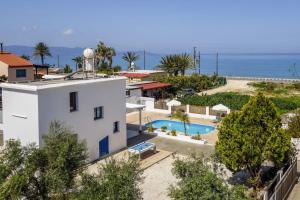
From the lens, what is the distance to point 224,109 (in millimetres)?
35062

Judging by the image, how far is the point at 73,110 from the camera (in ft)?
72.4

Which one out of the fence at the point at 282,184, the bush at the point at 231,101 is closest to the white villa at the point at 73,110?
the fence at the point at 282,184

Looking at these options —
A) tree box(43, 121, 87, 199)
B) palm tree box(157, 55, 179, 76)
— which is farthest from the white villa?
palm tree box(157, 55, 179, 76)

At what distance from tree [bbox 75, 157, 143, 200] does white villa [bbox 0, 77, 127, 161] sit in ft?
32.1

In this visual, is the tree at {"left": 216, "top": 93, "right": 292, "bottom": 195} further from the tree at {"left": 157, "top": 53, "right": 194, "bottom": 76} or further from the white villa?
the tree at {"left": 157, "top": 53, "right": 194, "bottom": 76}

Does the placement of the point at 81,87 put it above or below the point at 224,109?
above

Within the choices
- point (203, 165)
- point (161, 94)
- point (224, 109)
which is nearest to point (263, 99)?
point (203, 165)

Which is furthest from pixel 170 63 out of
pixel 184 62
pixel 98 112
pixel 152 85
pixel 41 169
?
pixel 41 169

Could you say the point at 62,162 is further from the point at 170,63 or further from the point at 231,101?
the point at 170,63

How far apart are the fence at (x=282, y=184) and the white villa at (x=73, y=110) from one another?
39.5 feet

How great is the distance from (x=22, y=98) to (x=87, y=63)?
23.6 ft

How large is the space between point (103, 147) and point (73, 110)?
13.2ft

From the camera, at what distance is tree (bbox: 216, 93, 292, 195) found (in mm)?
16641

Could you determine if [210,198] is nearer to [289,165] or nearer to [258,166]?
[258,166]
